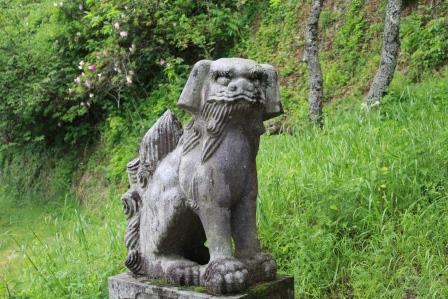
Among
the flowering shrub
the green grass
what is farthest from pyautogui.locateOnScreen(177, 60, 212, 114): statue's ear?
the flowering shrub

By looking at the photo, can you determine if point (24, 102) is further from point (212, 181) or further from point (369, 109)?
point (212, 181)

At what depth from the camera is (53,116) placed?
34.4ft

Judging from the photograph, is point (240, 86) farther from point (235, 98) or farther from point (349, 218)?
point (349, 218)

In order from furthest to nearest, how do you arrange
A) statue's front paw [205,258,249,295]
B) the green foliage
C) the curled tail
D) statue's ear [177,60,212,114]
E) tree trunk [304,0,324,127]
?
1. the green foliage
2. tree trunk [304,0,324,127]
3. the curled tail
4. statue's ear [177,60,212,114]
5. statue's front paw [205,258,249,295]

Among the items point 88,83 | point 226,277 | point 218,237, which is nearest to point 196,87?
point 218,237

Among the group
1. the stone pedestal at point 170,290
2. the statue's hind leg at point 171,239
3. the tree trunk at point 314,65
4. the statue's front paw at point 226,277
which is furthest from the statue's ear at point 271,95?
the tree trunk at point 314,65

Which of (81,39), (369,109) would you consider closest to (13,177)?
(81,39)

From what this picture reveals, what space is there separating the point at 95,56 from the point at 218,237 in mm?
7866

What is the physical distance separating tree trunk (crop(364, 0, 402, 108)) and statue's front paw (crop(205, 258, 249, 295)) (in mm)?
4237

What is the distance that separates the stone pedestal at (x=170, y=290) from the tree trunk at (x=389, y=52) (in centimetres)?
399

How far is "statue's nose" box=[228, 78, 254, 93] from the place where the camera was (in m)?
2.65

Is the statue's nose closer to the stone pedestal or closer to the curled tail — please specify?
the curled tail

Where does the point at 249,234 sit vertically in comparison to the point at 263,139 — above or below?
above

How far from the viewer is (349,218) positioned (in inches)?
172
